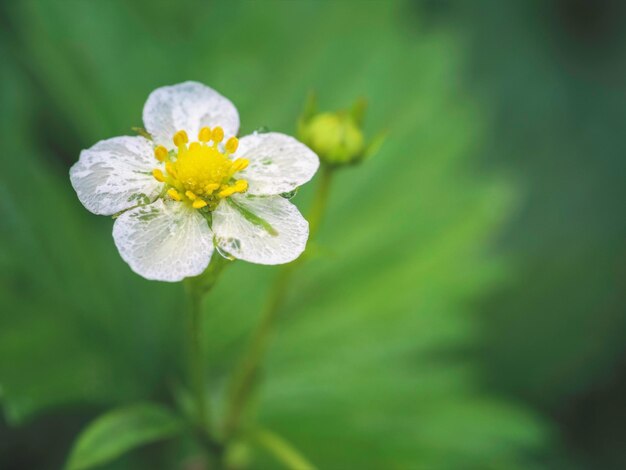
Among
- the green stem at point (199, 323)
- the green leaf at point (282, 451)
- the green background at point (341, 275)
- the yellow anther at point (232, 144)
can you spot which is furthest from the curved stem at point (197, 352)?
the green background at point (341, 275)

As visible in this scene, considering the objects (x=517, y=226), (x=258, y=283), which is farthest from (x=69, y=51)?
(x=517, y=226)

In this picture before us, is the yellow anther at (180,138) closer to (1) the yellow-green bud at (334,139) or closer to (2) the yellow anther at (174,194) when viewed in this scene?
(2) the yellow anther at (174,194)

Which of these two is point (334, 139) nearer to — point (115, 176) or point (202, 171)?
point (202, 171)

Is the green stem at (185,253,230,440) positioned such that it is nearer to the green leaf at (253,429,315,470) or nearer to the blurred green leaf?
the green leaf at (253,429,315,470)

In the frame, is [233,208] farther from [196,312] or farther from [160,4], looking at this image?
[160,4]

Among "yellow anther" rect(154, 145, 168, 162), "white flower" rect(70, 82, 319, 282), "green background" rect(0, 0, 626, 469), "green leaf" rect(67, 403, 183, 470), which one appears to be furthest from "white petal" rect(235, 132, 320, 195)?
"green background" rect(0, 0, 626, 469)

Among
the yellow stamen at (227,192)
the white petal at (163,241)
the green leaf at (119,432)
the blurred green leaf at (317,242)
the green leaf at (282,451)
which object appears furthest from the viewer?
the blurred green leaf at (317,242)
